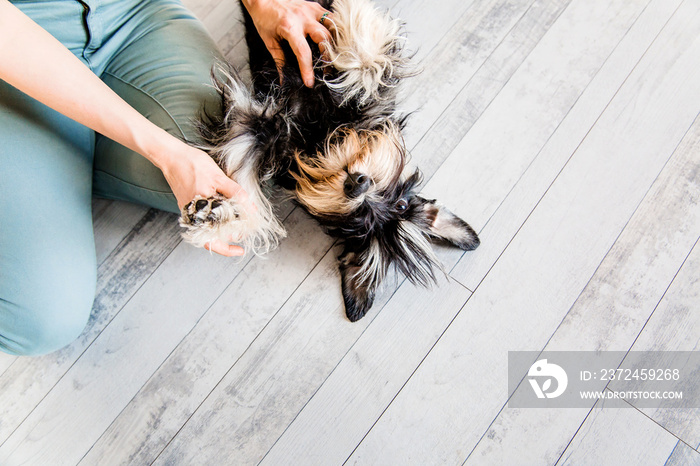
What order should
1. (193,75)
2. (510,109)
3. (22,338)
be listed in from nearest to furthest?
(22,338) < (193,75) < (510,109)

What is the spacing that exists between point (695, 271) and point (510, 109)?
0.99 meters

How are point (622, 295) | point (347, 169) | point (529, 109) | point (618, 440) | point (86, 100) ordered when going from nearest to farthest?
point (86, 100) < point (347, 169) < point (618, 440) < point (622, 295) < point (529, 109)

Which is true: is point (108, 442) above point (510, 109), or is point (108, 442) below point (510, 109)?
below

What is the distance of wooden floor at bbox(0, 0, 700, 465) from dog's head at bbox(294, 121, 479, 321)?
0.87ft

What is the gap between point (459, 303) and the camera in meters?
1.76

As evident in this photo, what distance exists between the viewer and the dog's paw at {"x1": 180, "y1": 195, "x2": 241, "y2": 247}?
131 cm

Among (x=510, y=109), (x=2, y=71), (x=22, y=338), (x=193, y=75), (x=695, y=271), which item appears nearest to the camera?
(x=2, y=71)

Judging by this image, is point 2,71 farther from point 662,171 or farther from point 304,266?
point 662,171

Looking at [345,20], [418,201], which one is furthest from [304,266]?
[345,20]

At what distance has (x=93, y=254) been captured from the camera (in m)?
1.63

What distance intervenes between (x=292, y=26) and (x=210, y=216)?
695 millimetres

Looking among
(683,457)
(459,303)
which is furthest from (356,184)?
(683,457)

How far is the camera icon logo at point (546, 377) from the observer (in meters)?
1.69

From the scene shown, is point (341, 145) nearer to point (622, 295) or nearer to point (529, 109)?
point (529, 109)
